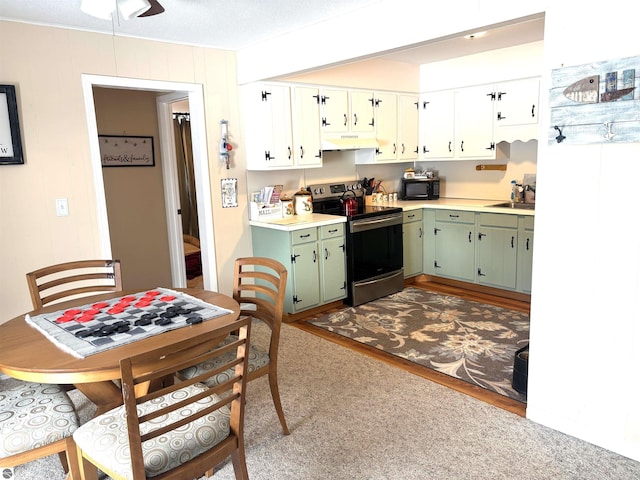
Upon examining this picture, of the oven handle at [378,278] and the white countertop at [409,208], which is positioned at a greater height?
the white countertop at [409,208]

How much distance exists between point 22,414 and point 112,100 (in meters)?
3.50

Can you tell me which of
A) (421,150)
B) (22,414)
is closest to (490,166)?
(421,150)

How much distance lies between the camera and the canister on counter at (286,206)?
468 cm

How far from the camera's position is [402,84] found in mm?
5359

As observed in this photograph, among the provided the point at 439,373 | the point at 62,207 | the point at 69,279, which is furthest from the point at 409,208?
the point at 69,279

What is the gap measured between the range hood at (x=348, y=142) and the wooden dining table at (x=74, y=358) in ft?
8.62

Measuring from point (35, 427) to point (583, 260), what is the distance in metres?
2.53

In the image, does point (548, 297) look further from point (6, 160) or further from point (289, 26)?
point (6, 160)

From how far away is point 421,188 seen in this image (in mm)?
5629

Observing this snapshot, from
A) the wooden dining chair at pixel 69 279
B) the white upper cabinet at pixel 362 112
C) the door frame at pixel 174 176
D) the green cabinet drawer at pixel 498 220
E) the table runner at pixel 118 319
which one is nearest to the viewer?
the table runner at pixel 118 319

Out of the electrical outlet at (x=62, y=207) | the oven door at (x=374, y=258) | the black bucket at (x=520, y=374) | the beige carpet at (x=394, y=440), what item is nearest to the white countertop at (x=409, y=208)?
the oven door at (x=374, y=258)

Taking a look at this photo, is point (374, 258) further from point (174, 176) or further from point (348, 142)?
point (174, 176)

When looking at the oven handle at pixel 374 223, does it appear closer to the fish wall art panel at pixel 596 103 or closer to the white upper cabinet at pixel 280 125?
the white upper cabinet at pixel 280 125

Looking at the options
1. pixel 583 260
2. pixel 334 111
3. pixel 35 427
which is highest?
pixel 334 111
